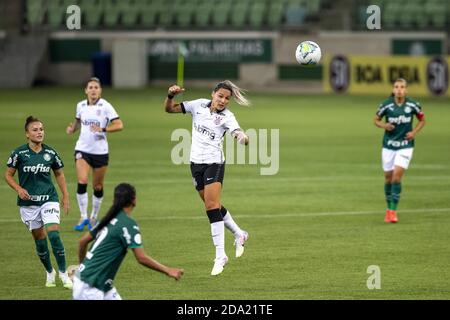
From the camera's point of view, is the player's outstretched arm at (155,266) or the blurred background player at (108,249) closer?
the player's outstretched arm at (155,266)

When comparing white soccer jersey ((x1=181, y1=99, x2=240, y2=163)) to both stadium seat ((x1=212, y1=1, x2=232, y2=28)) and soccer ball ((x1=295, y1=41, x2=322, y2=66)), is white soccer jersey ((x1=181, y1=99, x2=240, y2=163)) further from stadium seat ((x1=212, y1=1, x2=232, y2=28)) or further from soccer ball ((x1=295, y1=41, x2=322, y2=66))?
stadium seat ((x1=212, y1=1, x2=232, y2=28))

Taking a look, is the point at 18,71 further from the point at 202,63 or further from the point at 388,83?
the point at 388,83

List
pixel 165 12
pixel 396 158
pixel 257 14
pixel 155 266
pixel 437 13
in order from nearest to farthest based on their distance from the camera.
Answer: pixel 155 266 < pixel 396 158 < pixel 437 13 < pixel 257 14 < pixel 165 12

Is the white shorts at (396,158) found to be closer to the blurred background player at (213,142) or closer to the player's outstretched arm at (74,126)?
the blurred background player at (213,142)

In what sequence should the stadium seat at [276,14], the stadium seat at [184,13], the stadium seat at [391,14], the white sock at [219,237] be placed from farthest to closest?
the stadium seat at [184,13] < the stadium seat at [276,14] < the stadium seat at [391,14] < the white sock at [219,237]

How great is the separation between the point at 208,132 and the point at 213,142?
0.52 ft

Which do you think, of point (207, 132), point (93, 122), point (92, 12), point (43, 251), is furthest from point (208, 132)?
point (92, 12)

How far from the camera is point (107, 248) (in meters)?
10.4

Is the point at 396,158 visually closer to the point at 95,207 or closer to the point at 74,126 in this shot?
the point at 95,207

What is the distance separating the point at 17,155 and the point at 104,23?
140ft

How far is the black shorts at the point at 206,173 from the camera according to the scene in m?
14.9

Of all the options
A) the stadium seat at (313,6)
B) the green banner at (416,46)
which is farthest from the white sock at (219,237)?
the stadium seat at (313,6)

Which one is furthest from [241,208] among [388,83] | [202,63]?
[202,63]
